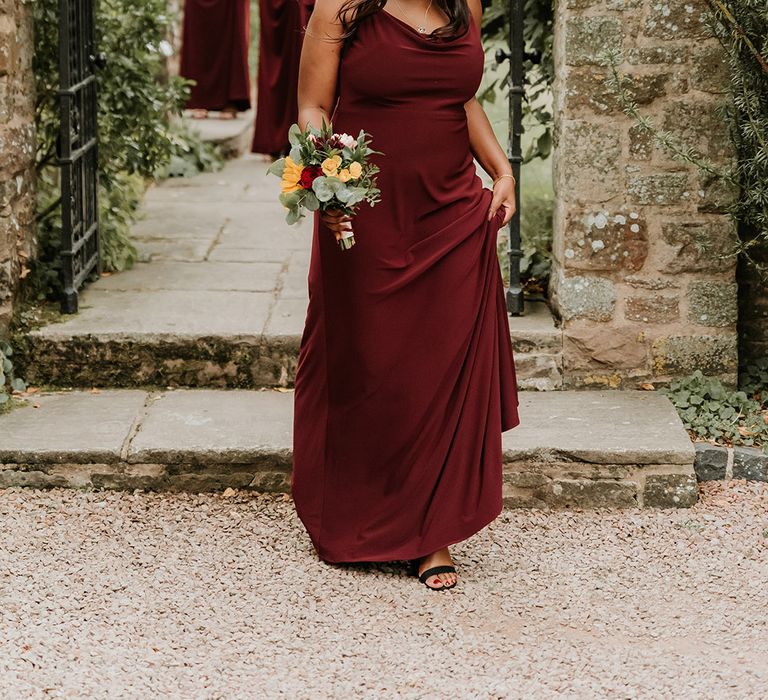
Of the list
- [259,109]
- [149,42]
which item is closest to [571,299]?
[149,42]

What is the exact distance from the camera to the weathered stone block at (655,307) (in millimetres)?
5133

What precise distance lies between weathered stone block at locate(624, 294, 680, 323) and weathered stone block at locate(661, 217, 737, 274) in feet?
0.43

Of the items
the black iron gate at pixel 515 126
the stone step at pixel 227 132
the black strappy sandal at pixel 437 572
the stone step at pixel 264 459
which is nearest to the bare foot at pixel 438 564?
the black strappy sandal at pixel 437 572

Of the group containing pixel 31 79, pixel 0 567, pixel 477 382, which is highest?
pixel 31 79

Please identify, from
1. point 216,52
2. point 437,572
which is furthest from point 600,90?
point 216,52

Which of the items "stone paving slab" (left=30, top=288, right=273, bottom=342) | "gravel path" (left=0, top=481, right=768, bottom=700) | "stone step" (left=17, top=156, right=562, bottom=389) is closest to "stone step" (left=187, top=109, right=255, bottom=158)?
"stone step" (left=17, top=156, right=562, bottom=389)

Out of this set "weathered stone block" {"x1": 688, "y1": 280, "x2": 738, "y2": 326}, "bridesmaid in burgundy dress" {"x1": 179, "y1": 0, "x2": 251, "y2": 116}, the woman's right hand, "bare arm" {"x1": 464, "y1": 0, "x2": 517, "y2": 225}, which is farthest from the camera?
"bridesmaid in burgundy dress" {"x1": 179, "y1": 0, "x2": 251, "y2": 116}

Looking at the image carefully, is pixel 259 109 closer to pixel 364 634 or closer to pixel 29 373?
pixel 29 373

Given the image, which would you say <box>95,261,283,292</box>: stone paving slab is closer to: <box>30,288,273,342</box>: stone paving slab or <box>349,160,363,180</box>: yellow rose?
<box>30,288,273,342</box>: stone paving slab

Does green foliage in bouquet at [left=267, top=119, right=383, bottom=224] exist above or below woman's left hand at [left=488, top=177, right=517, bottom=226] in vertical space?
above

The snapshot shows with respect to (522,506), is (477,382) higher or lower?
higher

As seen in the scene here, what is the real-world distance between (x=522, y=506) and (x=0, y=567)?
5.96 feet

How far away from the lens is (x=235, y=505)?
4555 mm

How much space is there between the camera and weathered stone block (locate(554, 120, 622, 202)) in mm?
4992
